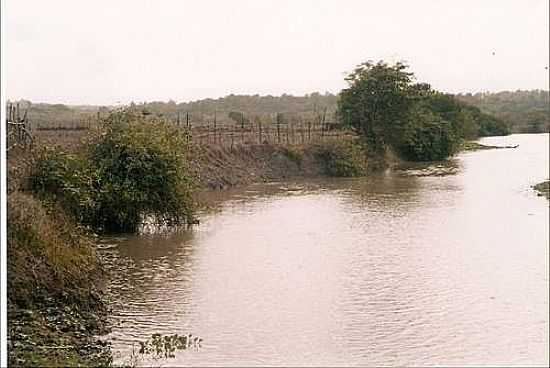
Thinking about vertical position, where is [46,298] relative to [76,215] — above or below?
below

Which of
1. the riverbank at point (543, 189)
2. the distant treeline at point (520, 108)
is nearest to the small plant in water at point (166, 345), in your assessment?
the riverbank at point (543, 189)

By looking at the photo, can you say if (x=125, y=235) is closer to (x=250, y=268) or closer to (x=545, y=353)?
(x=250, y=268)

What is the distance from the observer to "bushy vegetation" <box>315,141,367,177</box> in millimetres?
36312

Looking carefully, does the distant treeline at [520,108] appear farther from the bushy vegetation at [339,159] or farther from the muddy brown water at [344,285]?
the muddy brown water at [344,285]

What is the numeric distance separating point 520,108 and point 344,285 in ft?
289

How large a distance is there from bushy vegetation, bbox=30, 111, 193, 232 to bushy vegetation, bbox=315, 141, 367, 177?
18.2 m

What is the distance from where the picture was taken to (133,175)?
57.1 ft

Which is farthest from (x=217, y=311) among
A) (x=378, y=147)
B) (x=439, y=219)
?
(x=378, y=147)

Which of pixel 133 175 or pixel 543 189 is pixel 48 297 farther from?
pixel 543 189

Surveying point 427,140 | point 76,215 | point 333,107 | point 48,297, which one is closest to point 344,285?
point 48,297

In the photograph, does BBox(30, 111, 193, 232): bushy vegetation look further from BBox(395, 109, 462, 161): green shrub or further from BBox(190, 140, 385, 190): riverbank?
BBox(395, 109, 462, 161): green shrub

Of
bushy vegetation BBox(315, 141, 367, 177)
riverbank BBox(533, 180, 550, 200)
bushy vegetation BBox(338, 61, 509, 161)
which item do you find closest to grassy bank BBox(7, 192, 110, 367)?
riverbank BBox(533, 180, 550, 200)

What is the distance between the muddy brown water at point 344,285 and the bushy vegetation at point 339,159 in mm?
12543

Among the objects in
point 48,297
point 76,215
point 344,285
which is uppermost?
point 76,215
